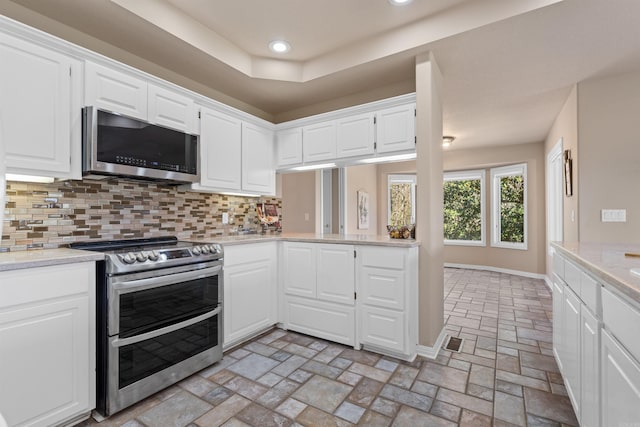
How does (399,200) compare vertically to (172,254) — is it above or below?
above

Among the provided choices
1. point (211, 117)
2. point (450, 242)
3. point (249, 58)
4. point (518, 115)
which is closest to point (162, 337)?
point (211, 117)

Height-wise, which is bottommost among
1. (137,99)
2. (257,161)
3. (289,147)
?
(257,161)

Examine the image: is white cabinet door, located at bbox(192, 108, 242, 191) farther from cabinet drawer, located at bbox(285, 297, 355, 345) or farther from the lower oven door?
cabinet drawer, located at bbox(285, 297, 355, 345)

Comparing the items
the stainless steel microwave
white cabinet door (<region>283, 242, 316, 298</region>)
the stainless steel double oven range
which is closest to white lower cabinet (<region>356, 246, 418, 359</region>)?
white cabinet door (<region>283, 242, 316, 298</region>)

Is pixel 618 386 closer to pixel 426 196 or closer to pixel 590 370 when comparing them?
pixel 590 370

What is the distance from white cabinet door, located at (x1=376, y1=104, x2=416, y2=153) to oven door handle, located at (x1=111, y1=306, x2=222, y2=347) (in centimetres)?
194

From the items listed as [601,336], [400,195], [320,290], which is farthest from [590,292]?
[400,195]

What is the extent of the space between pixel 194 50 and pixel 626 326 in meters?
3.07

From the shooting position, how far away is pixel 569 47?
262 centimetres

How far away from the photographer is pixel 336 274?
2836 mm

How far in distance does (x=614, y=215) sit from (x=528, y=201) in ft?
9.86

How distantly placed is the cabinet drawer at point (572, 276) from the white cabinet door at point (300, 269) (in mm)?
1844

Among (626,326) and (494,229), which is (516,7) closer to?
(626,326)

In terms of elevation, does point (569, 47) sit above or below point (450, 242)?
above
